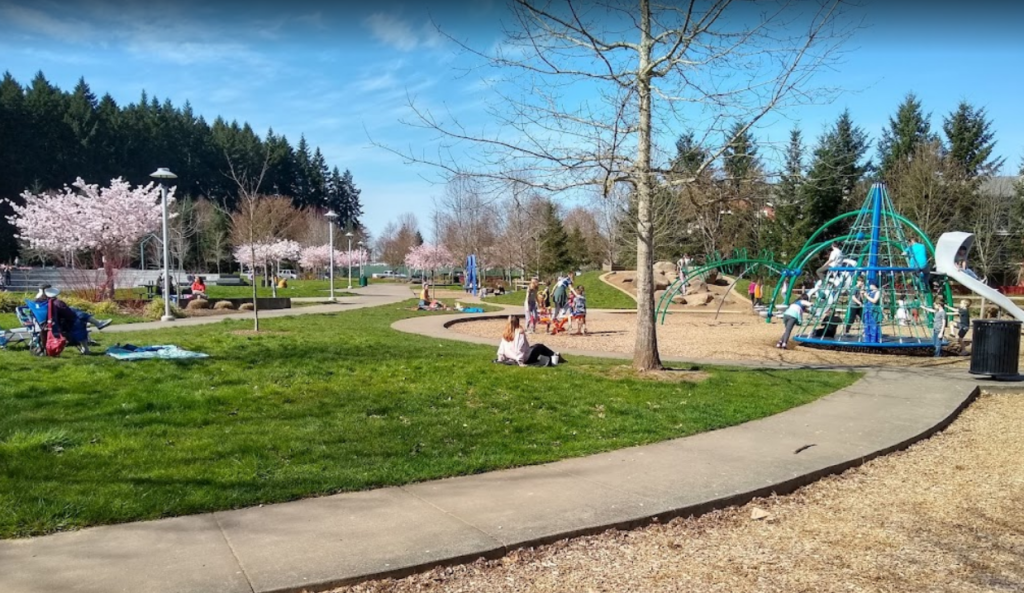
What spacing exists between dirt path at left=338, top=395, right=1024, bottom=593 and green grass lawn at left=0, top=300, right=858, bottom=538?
1.63 metres

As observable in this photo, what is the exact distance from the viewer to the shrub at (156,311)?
67.9ft

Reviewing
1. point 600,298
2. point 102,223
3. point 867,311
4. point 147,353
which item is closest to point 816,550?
point 147,353

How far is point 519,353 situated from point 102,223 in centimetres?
2545

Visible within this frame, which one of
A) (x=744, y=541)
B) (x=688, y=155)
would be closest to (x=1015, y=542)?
(x=744, y=541)

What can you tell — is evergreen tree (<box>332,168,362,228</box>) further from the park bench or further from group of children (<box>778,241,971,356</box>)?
group of children (<box>778,241,971,356</box>)

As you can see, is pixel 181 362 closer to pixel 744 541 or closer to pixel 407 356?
pixel 407 356

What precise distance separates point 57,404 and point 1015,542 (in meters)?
8.40

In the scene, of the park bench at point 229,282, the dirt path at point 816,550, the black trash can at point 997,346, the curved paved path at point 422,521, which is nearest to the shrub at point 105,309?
the curved paved path at point 422,521

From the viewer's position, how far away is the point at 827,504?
17.5 feet

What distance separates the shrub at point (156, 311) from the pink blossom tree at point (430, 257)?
41293mm

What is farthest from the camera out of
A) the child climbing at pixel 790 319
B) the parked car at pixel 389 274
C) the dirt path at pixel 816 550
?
the parked car at pixel 389 274

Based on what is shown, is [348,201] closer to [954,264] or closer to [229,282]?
[229,282]

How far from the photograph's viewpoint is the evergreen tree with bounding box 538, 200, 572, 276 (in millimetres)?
56812

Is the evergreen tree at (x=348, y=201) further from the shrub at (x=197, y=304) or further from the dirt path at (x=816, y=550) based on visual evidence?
the dirt path at (x=816, y=550)
